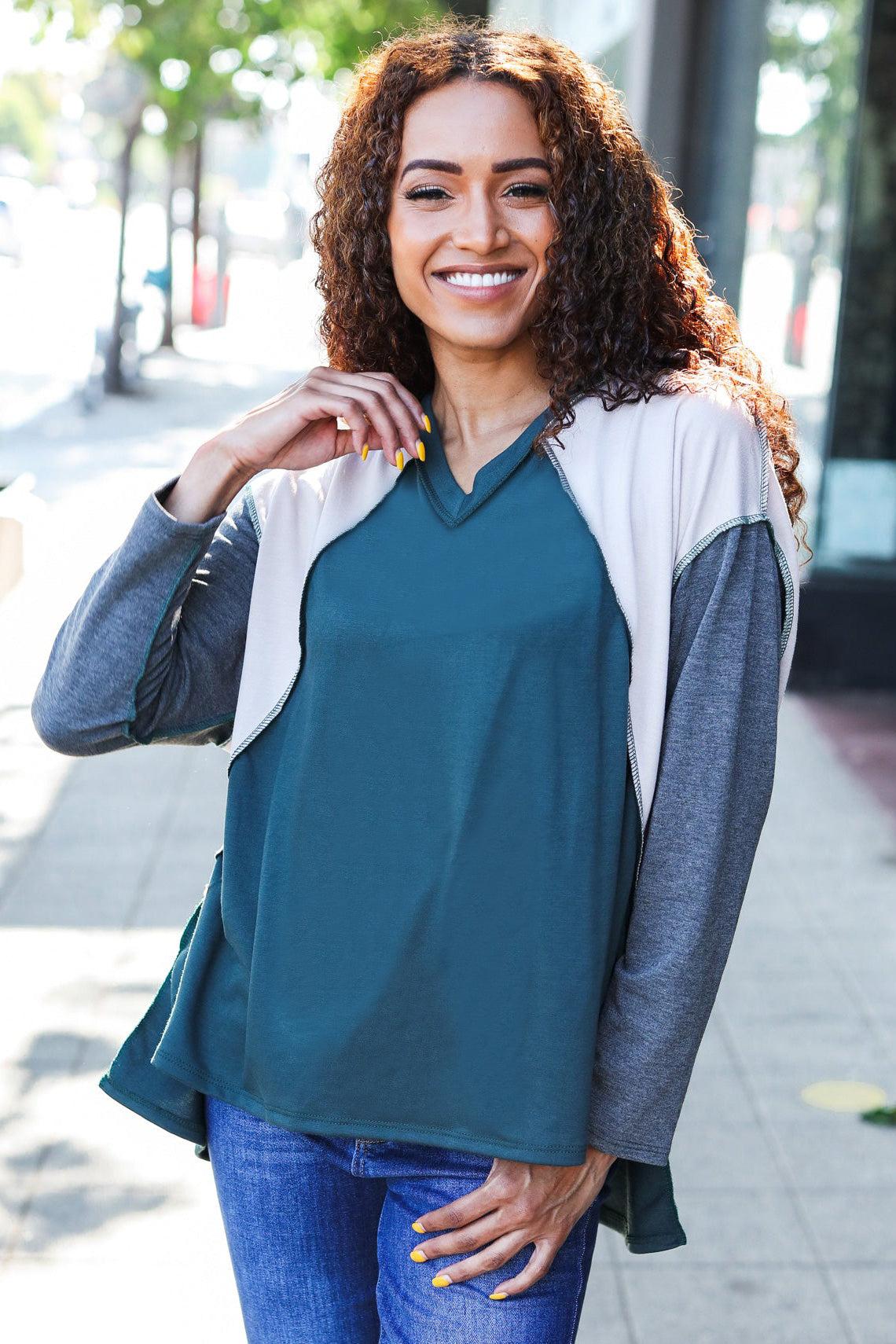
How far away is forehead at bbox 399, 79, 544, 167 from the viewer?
189 cm

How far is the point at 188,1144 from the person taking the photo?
3805 millimetres

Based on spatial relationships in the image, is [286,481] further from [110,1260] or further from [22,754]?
[22,754]

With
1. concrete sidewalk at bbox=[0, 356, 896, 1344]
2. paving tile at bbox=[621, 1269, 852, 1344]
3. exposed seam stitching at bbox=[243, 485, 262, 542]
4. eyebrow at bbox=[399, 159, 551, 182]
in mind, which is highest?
eyebrow at bbox=[399, 159, 551, 182]

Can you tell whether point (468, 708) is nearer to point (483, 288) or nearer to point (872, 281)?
point (483, 288)

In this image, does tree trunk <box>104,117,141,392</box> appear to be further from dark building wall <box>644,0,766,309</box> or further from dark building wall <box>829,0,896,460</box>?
dark building wall <box>829,0,896,460</box>

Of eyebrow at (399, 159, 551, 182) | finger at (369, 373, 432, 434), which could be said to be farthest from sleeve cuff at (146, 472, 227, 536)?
eyebrow at (399, 159, 551, 182)

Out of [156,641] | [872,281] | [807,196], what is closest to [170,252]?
[807,196]

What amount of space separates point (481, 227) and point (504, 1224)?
44.2 inches

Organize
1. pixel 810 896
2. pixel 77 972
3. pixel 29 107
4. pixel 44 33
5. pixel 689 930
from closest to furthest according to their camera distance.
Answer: pixel 689 930 < pixel 77 972 < pixel 810 896 < pixel 44 33 < pixel 29 107

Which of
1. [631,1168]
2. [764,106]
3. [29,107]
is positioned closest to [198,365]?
[764,106]

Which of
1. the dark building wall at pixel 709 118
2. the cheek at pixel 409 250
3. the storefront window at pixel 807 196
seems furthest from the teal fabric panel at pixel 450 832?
the dark building wall at pixel 709 118

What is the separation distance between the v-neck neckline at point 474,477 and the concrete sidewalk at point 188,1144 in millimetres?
2058

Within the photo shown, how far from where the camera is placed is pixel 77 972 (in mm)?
4758

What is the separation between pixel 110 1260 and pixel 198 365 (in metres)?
19.5
